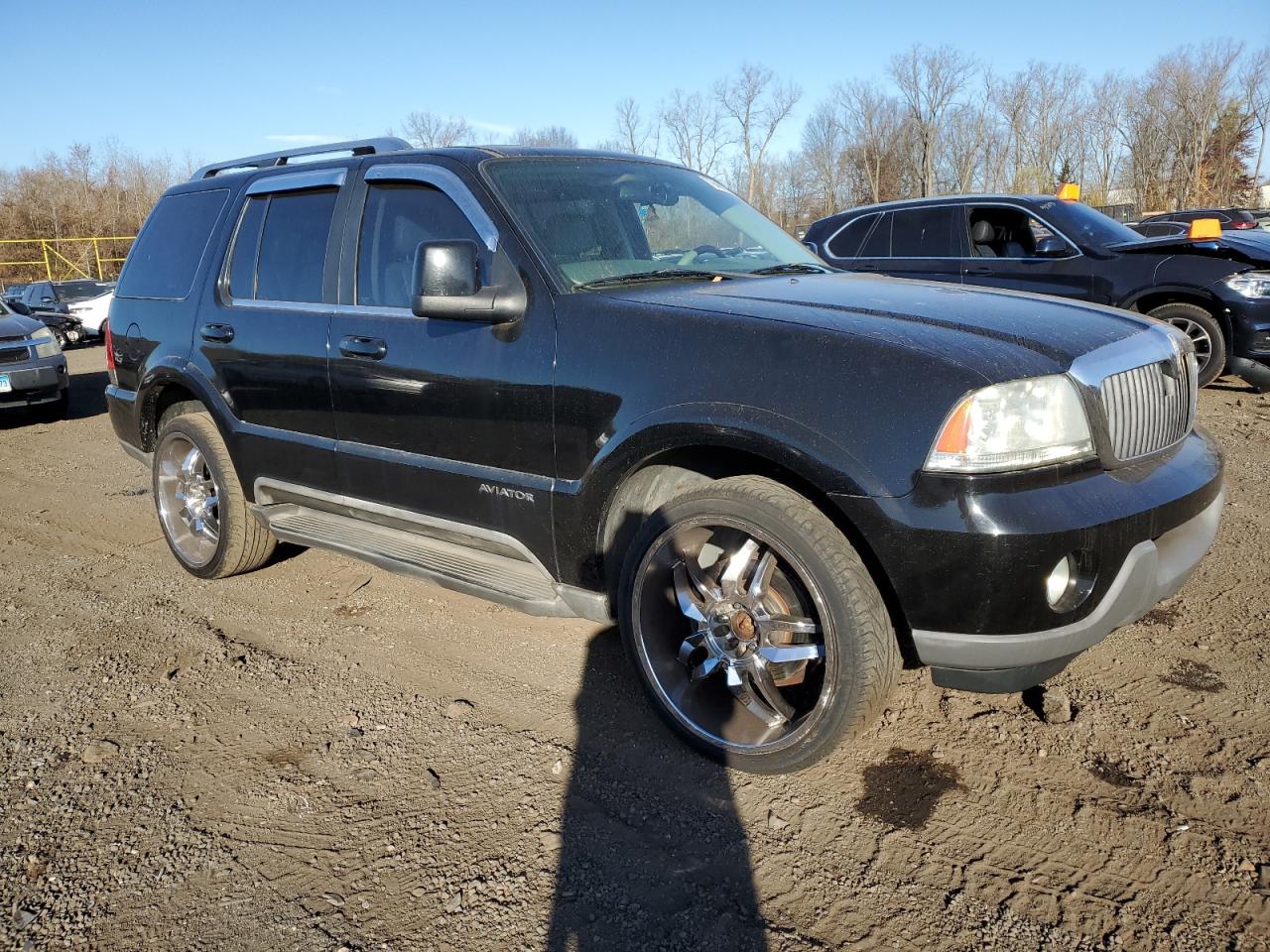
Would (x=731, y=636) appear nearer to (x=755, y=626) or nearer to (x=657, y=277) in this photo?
(x=755, y=626)

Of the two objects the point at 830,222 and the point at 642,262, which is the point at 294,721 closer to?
the point at 642,262

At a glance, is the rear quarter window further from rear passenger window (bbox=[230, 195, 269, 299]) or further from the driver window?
the driver window

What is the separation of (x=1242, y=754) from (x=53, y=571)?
5.48m

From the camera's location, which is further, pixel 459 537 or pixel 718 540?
pixel 459 537

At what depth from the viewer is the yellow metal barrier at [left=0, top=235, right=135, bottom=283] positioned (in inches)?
1367

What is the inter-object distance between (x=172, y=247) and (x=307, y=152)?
109 centimetres

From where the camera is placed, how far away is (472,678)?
3533 millimetres

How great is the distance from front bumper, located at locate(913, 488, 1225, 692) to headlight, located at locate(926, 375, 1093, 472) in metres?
0.37

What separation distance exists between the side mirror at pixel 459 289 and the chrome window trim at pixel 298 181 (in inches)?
43.2

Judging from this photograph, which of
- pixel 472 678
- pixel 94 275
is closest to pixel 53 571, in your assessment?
pixel 472 678

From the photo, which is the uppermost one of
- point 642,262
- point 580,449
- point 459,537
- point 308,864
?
point 642,262

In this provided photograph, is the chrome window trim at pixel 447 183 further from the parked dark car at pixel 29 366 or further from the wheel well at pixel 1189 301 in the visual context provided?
the parked dark car at pixel 29 366

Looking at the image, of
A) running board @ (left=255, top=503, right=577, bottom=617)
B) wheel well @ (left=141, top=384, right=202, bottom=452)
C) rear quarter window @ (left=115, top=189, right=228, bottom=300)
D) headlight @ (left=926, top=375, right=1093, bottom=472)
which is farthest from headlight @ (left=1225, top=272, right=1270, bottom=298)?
wheel well @ (left=141, top=384, right=202, bottom=452)

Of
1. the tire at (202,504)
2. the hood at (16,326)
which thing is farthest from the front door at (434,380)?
the hood at (16,326)
